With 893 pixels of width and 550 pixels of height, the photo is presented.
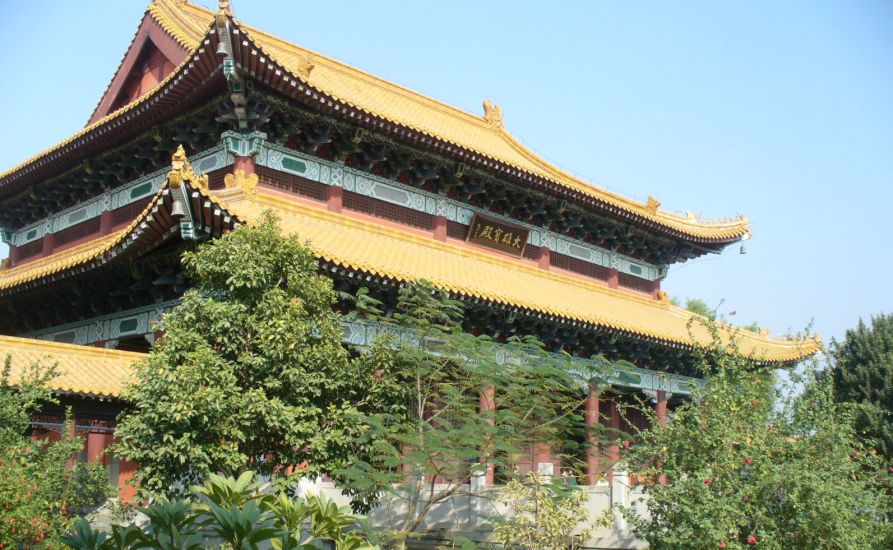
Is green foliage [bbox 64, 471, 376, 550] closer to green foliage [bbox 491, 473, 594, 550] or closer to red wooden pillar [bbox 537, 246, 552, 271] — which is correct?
green foliage [bbox 491, 473, 594, 550]

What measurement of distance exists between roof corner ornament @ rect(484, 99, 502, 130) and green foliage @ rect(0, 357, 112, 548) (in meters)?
16.6

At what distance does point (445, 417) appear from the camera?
1466 centimetres

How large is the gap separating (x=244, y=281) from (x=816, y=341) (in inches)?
767

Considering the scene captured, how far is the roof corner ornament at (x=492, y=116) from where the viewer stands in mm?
27562

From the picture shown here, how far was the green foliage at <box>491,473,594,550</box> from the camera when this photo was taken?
13.3m

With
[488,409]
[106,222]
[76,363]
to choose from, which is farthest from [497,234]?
[76,363]

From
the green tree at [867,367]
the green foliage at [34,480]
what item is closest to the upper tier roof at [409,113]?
the green tree at [867,367]

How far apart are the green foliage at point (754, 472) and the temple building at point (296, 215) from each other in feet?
7.20

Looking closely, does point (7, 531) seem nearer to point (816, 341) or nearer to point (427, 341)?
point (427, 341)

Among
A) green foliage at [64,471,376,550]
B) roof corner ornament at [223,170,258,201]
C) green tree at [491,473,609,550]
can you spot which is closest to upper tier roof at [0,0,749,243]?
roof corner ornament at [223,170,258,201]

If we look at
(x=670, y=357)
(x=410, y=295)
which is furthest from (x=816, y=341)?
(x=410, y=295)

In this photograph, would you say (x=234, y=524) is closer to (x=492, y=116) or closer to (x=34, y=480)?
(x=34, y=480)

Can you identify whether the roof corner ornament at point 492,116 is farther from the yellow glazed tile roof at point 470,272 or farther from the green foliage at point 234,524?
the green foliage at point 234,524

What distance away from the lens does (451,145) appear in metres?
19.6
